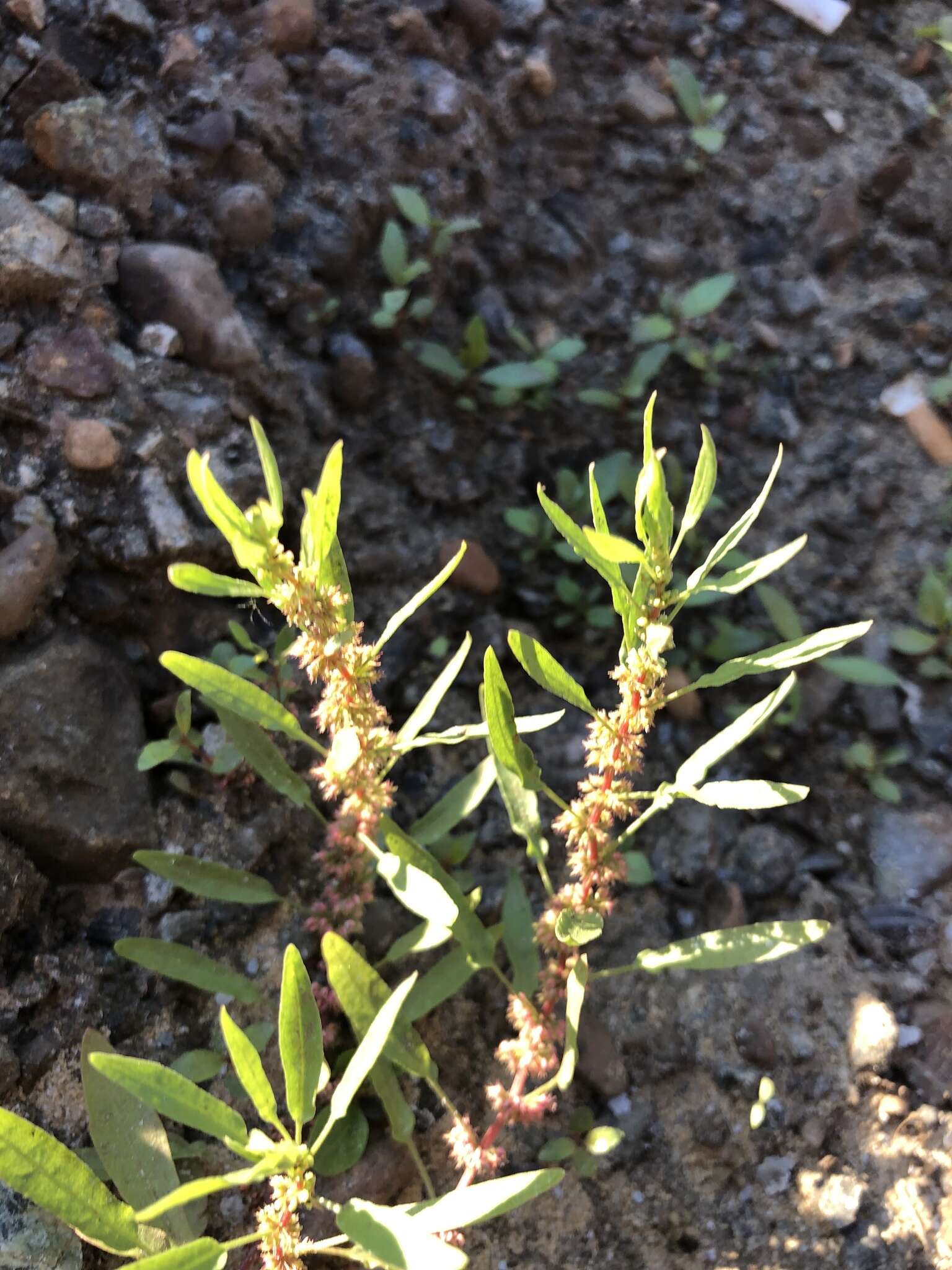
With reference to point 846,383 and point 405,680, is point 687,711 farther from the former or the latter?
point 846,383

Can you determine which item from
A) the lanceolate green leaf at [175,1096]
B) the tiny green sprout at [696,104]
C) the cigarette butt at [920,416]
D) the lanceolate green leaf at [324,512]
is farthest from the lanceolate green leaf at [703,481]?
the tiny green sprout at [696,104]

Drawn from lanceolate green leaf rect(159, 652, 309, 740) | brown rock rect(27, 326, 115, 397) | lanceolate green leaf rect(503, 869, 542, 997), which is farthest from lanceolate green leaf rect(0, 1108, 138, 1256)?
brown rock rect(27, 326, 115, 397)

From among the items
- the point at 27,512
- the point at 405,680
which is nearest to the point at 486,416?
the point at 405,680

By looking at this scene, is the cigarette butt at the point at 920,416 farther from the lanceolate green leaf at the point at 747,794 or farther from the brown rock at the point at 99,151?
the brown rock at the point at 99,151

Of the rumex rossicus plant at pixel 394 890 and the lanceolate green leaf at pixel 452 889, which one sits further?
the lanceolate green leaf at pixel 452 889

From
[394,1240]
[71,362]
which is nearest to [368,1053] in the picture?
[394,1240]

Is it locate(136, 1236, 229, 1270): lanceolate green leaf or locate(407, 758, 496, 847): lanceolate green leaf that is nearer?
locate(136, 1236, 229, 1270): lanceolate green leaf

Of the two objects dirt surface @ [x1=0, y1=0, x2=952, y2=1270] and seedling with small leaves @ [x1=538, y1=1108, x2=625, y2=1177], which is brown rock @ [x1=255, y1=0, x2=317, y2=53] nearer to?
dirt surface @ [x1=0, y1=0, x2=952, y2=1270]
